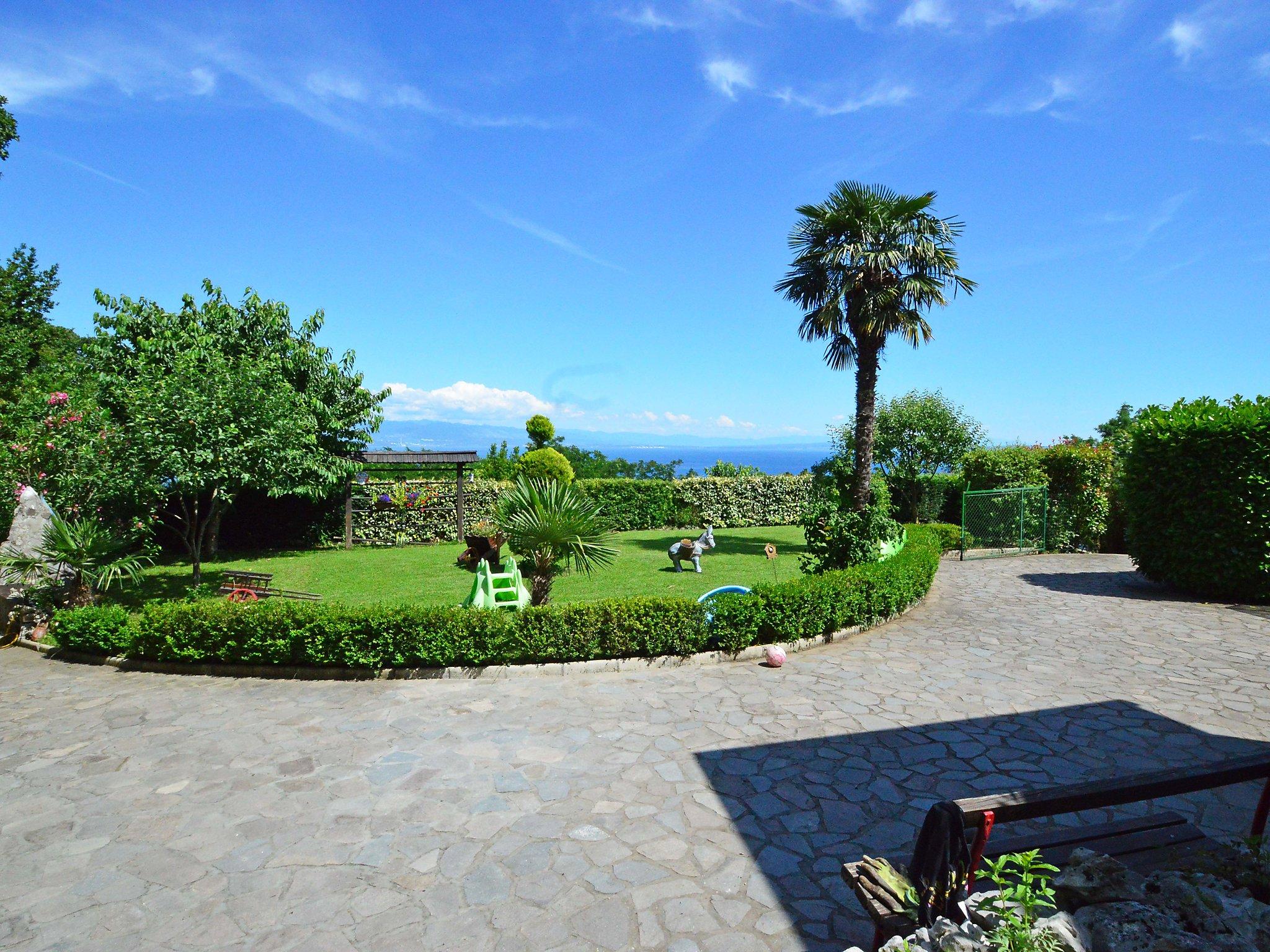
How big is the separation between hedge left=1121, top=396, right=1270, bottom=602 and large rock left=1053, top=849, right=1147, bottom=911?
459 inches

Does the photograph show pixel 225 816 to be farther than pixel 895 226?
No

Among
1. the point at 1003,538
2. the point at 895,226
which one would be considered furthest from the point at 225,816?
the point at 1003,538

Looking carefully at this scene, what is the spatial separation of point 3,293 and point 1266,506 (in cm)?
3171

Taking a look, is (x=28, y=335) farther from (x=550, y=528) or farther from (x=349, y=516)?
(x=550, y=528)

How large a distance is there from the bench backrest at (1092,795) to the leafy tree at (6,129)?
2626cm

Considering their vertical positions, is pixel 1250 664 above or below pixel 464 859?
above

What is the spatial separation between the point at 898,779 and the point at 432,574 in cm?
1250

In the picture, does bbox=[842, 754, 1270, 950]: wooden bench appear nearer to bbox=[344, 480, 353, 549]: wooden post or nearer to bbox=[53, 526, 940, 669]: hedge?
bbox=[53, 526, 940, 669]: hedge

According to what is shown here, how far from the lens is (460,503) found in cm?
2220

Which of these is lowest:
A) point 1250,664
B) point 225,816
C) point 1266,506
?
point 225,816

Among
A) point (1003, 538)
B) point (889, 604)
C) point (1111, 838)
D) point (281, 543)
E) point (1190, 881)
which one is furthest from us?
point (281, 543)

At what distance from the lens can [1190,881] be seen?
303 centimetres

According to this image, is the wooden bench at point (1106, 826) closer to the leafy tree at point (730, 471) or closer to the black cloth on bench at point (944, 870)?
the black cloth on bench at point (944, 870)

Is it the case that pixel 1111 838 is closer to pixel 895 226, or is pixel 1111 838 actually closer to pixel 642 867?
pixel 642 867
